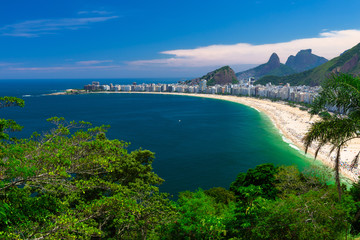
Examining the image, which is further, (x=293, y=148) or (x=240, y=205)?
(x=293, y=148)

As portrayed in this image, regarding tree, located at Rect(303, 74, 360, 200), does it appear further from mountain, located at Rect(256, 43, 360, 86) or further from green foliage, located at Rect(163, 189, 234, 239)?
mountain, located at Rect(256, 43, 360, 86)

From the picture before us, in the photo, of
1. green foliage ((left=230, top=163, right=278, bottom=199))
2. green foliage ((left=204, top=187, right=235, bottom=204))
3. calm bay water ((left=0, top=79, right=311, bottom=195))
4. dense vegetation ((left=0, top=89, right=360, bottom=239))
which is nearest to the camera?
dense vegetation ((left=0, top=89, right=360, bottom=239))

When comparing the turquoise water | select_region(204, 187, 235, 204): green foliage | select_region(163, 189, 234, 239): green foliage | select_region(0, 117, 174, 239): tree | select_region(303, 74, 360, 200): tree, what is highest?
select_region(303, 74, 360, 200): tree

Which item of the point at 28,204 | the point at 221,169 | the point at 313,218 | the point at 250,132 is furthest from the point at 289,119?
the point at 28,204

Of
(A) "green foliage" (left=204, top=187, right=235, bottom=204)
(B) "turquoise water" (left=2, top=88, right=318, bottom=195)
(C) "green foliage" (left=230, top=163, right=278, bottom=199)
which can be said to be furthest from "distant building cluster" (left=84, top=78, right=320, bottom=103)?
(A) "green foliage" (left=204, top=187, right=235, bottom=204)

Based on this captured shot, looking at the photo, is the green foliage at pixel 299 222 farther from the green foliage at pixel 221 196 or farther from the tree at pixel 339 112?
the green foliage at pixel 221 196

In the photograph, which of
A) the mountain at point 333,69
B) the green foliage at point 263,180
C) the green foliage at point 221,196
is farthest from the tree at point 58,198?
the mountain at point 333,69

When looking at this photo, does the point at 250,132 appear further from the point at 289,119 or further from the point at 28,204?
the point at 28,204

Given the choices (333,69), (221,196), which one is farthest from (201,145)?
(333,69)

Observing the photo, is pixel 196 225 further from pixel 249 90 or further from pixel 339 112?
pixel 249 90
